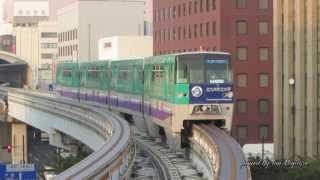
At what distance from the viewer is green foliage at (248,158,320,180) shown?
2814 centimetres

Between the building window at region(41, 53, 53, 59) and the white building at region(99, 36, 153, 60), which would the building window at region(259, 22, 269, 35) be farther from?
the building window at region(41, 53, 53, 59)

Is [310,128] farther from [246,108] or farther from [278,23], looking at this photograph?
[246,108]

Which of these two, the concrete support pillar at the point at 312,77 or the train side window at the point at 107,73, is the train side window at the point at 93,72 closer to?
the train side window at the point at 107,73

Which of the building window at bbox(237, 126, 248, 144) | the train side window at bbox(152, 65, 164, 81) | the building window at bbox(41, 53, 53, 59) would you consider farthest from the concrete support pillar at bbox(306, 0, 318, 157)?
the building window at bbox(41, 53, 53, 59)

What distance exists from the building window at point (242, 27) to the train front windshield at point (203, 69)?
116ft

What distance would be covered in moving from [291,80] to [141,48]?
7644cm

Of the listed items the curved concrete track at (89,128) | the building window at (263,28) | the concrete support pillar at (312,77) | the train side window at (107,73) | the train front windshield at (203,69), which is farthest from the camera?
the building window at (263,28)

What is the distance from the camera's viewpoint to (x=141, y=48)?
397 feet

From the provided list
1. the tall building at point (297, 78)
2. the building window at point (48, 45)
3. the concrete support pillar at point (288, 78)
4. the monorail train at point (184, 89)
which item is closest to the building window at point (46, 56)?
the building window at point (48, 45)

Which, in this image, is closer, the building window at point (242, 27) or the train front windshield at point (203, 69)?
the train front windshield at point (203, 69)

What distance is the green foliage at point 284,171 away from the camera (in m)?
28.1

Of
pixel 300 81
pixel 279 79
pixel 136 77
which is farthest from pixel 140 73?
pixel 279 79

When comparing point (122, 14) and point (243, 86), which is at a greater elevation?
point (122, 14)

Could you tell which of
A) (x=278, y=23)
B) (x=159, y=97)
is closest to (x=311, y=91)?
(x=278, y=23)
